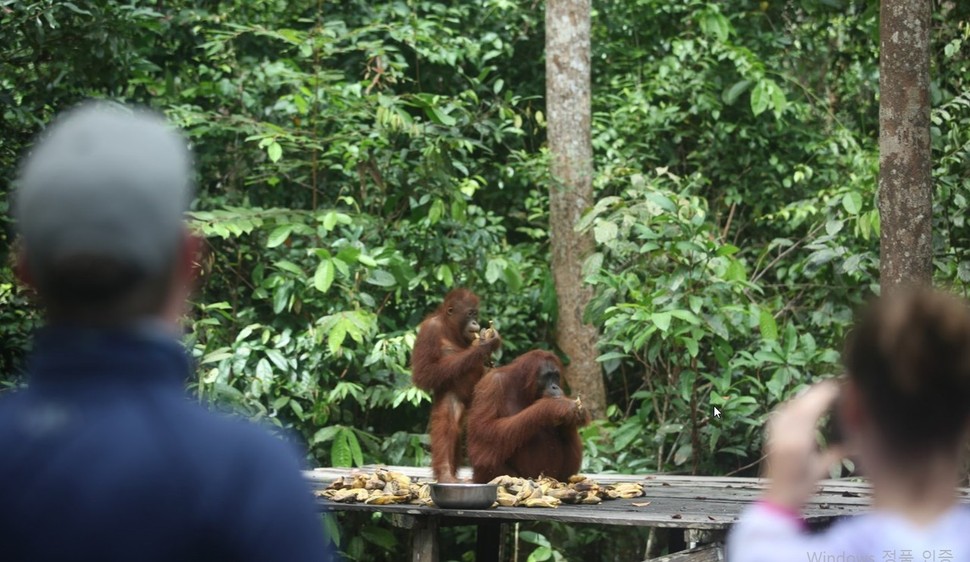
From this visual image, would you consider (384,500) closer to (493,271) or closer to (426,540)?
(426,540)

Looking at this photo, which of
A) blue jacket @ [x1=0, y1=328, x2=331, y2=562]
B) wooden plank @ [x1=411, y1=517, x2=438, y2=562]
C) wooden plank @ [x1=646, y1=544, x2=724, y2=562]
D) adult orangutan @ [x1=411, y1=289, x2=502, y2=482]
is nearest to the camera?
blue jacket @ [x1=0, y1=328, x2=331, y2=562]

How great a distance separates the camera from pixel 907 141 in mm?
5762

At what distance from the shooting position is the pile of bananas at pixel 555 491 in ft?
17.1

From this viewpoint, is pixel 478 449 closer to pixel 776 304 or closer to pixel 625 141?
pixel 776 304

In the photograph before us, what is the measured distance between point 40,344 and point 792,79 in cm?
895

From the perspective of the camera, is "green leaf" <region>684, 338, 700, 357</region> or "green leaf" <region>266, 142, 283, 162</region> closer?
"green leaf" <region>684, 338, 700, 357</region>

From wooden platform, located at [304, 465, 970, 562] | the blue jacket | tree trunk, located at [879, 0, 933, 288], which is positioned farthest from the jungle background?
the blue jacket

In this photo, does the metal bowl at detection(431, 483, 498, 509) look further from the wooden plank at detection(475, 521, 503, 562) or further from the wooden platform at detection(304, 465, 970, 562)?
the wooden plank at detection(475, 521, 503, 562)

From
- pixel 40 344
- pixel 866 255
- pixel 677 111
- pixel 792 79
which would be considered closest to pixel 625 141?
pixel 677 111

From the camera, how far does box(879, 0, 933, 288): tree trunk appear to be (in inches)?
225

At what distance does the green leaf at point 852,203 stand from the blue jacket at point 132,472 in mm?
6323

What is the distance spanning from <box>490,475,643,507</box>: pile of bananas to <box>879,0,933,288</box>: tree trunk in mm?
1683

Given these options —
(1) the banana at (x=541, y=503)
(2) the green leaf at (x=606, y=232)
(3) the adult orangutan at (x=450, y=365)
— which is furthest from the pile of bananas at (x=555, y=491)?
(2) the green leaf at (x=606, y=232)

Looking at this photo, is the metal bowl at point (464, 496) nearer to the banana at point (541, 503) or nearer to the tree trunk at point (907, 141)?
the banana at point (541, 503)
